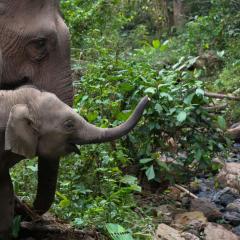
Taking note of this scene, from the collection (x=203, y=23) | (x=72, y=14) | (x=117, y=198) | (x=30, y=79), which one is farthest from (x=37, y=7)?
(x=203, y=23)

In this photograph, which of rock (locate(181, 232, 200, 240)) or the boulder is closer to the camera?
rock (locate(181, 232, 200, 240))

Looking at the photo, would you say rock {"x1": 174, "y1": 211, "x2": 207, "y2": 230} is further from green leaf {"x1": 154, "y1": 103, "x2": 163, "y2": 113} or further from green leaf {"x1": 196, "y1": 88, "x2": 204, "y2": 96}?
green leaf {"x1": 196, "y1": 88, "x2": 204, "y2": 96}

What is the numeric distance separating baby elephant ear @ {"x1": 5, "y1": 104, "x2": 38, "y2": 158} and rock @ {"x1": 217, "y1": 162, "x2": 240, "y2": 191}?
149 inches

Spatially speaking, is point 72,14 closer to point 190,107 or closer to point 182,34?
point 190,107

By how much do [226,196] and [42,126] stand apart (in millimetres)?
3634

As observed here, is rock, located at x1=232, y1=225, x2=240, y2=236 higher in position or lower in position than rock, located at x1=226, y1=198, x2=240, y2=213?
lower

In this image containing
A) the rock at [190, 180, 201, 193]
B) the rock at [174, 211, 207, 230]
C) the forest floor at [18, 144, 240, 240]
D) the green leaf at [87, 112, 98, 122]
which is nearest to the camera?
the forest floor at [18, 144, 240, 240]

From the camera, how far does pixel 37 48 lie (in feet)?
12.0

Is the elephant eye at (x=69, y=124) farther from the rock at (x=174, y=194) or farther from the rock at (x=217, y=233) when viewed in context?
the rock at (x=174, y=194)

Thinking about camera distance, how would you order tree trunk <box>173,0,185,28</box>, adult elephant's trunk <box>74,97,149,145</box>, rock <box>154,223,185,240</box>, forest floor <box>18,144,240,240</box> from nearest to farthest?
adult elephant's trunk <box>74,97,149,145</box> < forest floor <box>18,144,240,240</box> < rock <box>154,223,185,240</box> < tree trunk <box>173,0,185,28</box>

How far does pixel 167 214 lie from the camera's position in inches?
222

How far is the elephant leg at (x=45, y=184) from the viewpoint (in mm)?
4125

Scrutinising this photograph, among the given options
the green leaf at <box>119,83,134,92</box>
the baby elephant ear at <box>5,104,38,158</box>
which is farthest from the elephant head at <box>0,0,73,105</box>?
the green leaf at <box>119,83,134,92</box>

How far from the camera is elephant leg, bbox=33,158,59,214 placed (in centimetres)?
412
